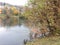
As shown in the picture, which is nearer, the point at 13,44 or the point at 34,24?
the point at 34,24

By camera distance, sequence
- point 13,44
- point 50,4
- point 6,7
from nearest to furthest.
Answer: point 50,4, point 13,44, point 6,7

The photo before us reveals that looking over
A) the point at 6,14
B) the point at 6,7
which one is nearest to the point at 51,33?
the point at 6,14

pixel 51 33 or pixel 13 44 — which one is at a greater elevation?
pixel 51 33

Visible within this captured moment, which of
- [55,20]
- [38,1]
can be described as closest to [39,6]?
[38,1]

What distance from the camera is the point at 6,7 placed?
58.7 meters

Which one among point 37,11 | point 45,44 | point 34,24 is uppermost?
point 37,11

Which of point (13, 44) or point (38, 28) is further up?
point (38, 28)

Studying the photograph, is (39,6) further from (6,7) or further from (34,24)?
(6,7)

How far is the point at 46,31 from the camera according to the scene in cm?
1365

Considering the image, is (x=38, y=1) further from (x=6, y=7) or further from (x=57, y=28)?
(x=6, y=7)

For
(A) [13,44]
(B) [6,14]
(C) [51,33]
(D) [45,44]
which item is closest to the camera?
(D) [45,44]

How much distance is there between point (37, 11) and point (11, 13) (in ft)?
132

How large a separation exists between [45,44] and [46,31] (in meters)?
2.26

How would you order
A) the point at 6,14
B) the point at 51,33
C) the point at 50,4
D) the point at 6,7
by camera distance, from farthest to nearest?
the point at 6,7 → the point at 6,14 → the point at 51,33 → the point at 50,4
